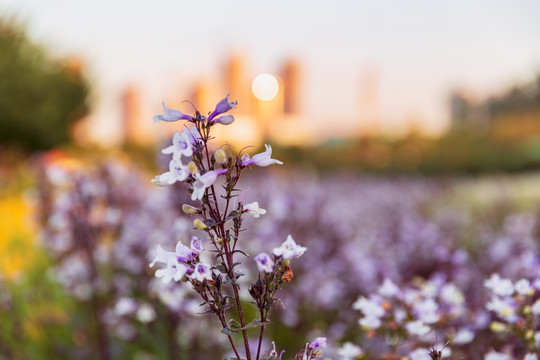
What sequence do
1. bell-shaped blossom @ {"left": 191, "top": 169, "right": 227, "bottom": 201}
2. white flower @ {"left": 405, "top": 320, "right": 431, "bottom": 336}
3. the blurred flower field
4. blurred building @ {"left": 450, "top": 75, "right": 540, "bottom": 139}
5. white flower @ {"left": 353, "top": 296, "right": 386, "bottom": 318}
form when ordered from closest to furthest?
bell-shaped blossom @ {"left": 191, "top": 169, "right": 227, "bottom": 201}, white flower @ {"left": 405, "top": 320, "right": 431, "bottom": 336}, white flower @ {"left": 353, "top": 296, "right": 386, "bottom": 318}, the blurred flower field, blurred building @ {"left": 450, "top": 75, "right": 540, "bottom": 139}

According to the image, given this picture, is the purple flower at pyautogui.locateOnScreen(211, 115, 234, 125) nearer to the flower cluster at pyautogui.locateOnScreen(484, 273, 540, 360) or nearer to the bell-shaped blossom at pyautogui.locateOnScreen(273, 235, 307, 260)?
the bell-shaped blossom at pyautogui.locateOnScreen(273, 235, 307, 260)

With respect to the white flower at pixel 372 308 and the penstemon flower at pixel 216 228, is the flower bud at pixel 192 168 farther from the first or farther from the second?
the white flower at pixel 372 308

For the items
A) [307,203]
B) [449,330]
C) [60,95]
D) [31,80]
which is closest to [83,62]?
[60,95]

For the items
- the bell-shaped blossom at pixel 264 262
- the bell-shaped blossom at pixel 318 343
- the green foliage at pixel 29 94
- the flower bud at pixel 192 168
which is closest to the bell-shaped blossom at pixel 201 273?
the bell-shaped blossom at pixel 264 262

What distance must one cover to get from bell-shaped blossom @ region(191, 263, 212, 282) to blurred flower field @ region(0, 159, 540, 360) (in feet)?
2.91

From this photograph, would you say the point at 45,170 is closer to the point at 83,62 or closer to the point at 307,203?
the point at 307,203

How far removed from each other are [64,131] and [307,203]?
19210 millimetres

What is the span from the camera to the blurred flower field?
2.61 metres

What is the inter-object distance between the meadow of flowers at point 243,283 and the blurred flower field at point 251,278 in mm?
16

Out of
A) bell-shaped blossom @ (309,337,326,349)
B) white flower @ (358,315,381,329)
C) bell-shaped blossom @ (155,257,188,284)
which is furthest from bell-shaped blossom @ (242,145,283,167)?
white flower @ (358,315,381,329)

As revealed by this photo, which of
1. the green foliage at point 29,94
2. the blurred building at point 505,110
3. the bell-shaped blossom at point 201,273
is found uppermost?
the blurred building at point 505,110

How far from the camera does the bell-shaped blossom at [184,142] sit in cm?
141

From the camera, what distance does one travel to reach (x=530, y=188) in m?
15.1

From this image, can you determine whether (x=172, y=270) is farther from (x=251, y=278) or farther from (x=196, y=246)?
(x=251, y=278)
